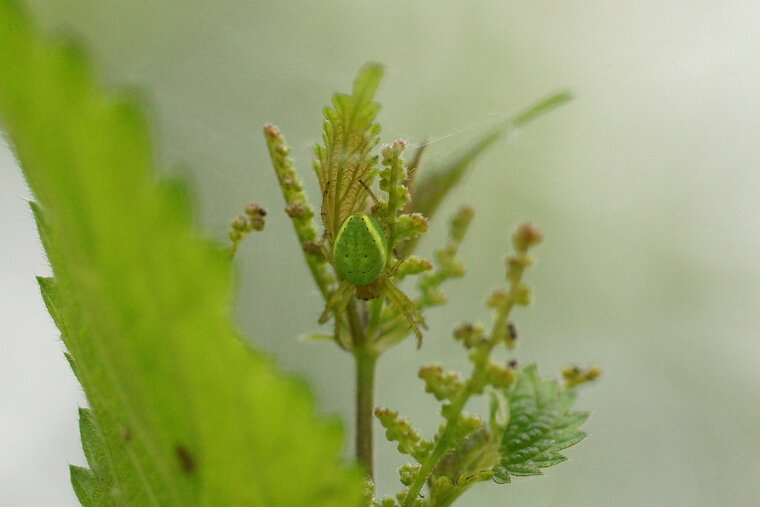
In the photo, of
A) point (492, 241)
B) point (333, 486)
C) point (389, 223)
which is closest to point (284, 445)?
point (333, 486)

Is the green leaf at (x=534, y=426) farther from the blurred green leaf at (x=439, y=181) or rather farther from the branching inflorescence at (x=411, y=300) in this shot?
the blurred green leaf at (x=439, y=181)

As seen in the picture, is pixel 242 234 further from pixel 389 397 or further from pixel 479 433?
pixel 389 397

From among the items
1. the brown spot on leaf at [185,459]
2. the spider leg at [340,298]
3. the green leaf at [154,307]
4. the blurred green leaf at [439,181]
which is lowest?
the brown spot on leaf at [185,459]

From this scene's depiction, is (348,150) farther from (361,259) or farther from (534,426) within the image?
(534,426)

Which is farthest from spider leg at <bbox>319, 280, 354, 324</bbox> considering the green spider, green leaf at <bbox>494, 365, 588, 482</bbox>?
green leaf at <bbox>494, 365, 588, 482</bbox>

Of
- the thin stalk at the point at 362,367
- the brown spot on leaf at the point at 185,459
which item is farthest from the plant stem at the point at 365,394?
the brown spot on leaf at the point at 185,459

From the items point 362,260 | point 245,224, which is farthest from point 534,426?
point 245,224
